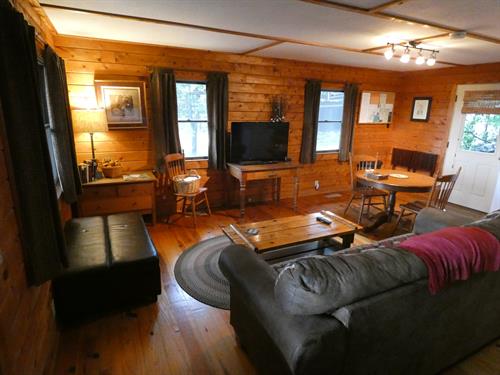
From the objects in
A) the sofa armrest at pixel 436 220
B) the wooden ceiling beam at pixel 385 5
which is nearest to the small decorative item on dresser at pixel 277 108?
the wooden ceiling beam at pixel 385 5

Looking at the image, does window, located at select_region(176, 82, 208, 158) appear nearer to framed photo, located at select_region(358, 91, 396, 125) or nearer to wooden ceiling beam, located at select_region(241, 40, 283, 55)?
wooden ceiling beam, located at select_region(241, 40, 283, 55)

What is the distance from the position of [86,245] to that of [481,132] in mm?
5736

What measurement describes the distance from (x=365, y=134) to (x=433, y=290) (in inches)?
194

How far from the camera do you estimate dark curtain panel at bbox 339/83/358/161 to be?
17.3 ft

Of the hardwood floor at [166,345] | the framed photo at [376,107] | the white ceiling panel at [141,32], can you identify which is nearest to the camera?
the hardwood floor at [166,345]

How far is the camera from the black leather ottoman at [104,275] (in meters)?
2.06

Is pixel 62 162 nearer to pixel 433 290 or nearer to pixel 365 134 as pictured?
pixel 433 290

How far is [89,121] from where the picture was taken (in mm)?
3289

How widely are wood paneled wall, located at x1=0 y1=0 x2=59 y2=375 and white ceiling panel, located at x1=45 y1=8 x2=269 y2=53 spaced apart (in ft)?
5.97

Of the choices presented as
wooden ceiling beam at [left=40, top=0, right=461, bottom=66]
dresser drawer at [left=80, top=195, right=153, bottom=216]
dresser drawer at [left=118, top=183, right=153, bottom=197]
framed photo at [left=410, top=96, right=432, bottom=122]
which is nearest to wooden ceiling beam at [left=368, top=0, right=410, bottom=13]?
wooden ceiling beam at [left=40, top=0, right=461, bottom=66]

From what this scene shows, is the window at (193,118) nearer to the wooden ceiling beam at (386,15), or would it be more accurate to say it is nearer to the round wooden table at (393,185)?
the round wooden table at (393,185)

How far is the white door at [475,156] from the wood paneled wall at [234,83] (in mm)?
1259

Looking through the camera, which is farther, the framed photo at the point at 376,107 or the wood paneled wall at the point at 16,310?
the framed photo at the point at 376,107

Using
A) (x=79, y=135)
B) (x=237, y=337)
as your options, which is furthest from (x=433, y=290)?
(x=79, y=135)
